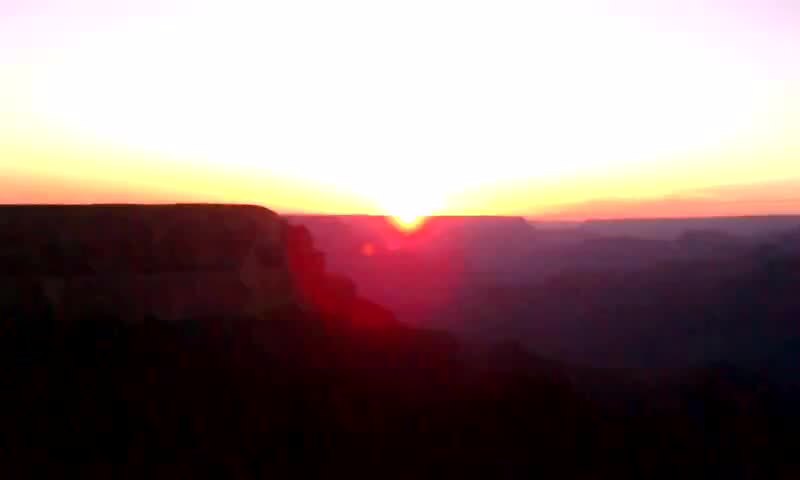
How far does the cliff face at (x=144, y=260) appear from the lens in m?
22.6

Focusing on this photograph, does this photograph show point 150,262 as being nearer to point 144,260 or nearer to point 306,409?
point 144,260

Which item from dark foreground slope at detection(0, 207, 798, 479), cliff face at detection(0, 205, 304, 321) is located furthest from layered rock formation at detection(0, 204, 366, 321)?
dark foreground slope at detection(0, 207, 798, 479)

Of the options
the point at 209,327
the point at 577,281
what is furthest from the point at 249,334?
the point at 577,281

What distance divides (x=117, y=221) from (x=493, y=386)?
11.5 metres

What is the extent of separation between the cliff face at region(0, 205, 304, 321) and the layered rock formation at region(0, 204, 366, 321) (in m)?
0.03

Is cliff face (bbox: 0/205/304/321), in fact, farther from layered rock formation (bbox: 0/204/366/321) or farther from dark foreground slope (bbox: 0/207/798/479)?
dark foreground slope (bbox: 0/207/798/479)

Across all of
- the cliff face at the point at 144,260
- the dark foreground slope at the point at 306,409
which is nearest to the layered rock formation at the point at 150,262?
the cliff face at the point at 144,260

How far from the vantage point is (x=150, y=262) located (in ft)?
80.1

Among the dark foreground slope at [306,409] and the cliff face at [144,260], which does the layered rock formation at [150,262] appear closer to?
the cliff face at [144,260]

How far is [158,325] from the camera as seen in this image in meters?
23.4

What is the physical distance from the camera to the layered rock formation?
22594 mm

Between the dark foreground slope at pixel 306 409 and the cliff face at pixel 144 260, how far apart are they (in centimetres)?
40

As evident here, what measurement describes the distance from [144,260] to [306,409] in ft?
21.2

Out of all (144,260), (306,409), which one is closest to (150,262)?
(144,260)
